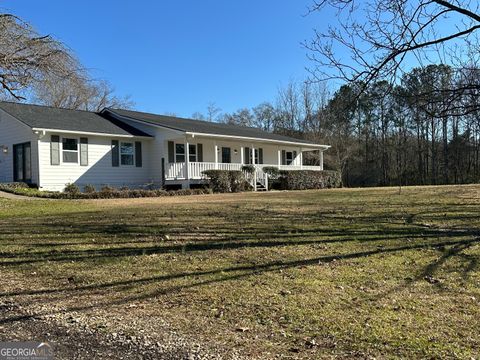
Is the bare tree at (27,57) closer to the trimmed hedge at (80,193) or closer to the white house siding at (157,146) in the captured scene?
the trimmed hedge at (80,193)

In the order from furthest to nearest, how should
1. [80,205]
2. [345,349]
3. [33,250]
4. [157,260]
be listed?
1. [80,205]
2. [33,250]
3. [157,260]
4. [345,349]

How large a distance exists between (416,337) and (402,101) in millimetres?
4567

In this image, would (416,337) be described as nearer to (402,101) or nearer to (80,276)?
(80,276)

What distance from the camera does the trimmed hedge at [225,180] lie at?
23.6 m

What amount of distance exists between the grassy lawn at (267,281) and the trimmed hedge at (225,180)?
14.1 meters

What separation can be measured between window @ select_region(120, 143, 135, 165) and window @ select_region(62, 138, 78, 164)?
2785mm

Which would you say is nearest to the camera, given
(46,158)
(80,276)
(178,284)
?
(178,284)

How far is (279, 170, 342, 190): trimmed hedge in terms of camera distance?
2775 centimetres

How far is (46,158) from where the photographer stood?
69.3ft

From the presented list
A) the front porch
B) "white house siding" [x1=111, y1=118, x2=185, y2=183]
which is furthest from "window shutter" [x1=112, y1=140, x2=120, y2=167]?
the front porch

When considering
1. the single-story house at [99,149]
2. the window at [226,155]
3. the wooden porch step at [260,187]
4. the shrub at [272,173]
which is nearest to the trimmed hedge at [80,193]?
the single-story house at [99,149]

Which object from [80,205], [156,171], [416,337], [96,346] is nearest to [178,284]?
[96,346]

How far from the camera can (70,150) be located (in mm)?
22188

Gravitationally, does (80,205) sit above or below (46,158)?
below
